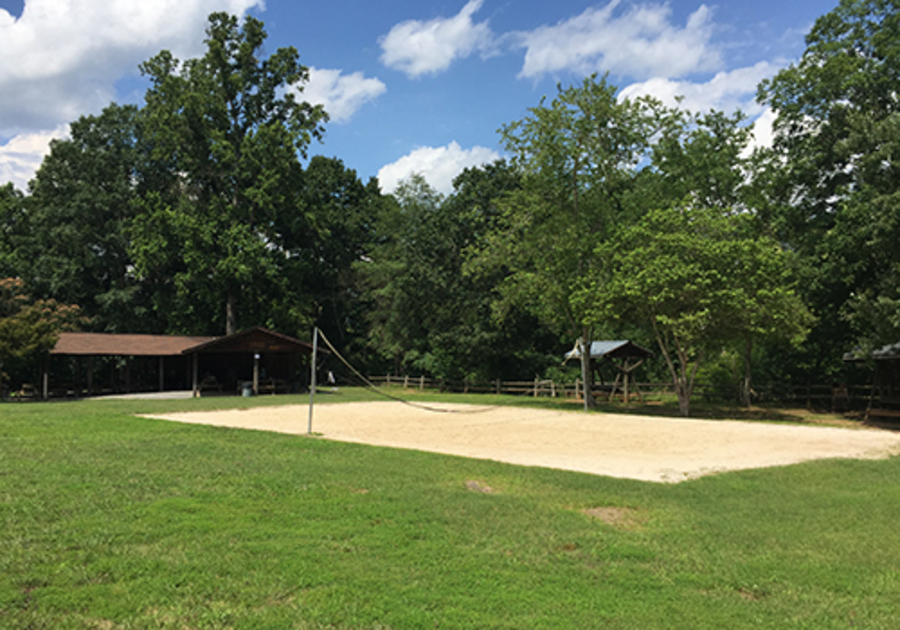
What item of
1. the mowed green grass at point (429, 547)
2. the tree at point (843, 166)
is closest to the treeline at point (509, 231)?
the tree at point (843, 166)

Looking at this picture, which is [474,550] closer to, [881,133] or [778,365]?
[881,133]

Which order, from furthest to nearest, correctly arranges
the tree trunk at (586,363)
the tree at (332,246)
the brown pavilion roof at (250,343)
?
the tree at (332,246)
the brown pavilion roof at (250,343)
the tree trunk at (586,363)

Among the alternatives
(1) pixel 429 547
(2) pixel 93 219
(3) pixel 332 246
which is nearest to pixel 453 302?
(3) pixel 332 246

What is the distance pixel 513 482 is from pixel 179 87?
130ft

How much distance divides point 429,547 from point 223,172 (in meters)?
38.8

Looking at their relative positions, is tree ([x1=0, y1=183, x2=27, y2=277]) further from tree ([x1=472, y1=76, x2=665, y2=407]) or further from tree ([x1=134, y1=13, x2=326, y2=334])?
tree ([x1=472, y1=76, x2=665, y2=407])

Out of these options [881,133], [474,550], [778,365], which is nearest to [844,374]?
[778,365]

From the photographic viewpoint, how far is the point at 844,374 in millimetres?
28719

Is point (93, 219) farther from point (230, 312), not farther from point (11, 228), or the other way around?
point (230, 312)

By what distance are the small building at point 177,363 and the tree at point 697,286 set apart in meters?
16.0

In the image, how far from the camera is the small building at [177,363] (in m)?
29.3

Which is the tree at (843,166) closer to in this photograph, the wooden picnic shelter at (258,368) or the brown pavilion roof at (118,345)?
the wooden picnic shelter at (258,368)

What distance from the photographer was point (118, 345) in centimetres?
3011

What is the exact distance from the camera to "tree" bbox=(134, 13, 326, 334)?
37.6 m
